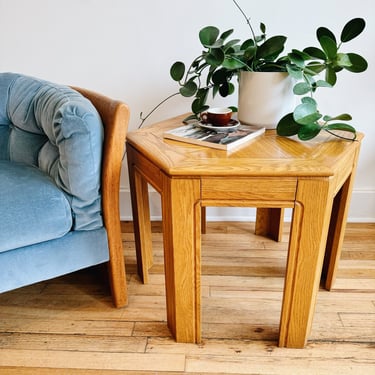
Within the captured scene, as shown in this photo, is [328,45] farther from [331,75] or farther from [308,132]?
[308,132]

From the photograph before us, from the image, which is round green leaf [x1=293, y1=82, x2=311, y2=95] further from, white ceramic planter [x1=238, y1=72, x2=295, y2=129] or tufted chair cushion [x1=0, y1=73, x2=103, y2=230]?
tufted chair cushion [x1=0, y1=73, x2=103, y2=230]

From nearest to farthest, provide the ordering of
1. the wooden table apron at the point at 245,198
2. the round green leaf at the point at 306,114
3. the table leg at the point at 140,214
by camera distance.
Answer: the wooden table apron at the point at 245,198
the round green leaf at the point at 306,114
the table leg at the point at 140,214

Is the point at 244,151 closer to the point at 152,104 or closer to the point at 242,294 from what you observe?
the point at 242,294

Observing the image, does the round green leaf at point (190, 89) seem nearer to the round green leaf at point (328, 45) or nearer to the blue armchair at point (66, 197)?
the blue armchair at point (66, 197)

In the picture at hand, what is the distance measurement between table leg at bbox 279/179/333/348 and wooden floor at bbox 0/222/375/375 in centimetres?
9

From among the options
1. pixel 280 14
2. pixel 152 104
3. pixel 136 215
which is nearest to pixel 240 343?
pixel 136 215

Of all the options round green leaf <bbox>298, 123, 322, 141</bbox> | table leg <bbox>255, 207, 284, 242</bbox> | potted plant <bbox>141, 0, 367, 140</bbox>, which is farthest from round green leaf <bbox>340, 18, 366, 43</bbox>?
table leg <bbox>255, 207, 284, 242</bbox>

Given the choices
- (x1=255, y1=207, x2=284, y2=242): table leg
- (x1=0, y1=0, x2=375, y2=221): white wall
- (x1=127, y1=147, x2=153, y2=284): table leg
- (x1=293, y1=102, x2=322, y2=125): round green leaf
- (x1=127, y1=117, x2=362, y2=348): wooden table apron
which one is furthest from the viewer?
(x1=255, y1=207, x2=284, y2=242): table leg

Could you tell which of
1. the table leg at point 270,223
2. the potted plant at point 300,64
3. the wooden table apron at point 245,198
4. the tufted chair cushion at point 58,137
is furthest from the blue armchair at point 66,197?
the table leg at point 270,223

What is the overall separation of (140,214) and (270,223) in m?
0.68

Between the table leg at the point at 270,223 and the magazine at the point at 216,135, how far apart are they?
56 cm

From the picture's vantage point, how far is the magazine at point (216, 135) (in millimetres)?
969

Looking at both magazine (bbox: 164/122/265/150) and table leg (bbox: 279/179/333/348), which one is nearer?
table leg (bbox: 279/179/333/348)

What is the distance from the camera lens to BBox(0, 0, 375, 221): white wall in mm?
1438
